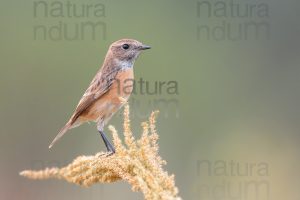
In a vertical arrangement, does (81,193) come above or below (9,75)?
below

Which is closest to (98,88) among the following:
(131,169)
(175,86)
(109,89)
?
(109,89)

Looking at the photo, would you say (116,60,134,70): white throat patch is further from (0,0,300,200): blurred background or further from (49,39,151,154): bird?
(0,0,300,200): blurred background

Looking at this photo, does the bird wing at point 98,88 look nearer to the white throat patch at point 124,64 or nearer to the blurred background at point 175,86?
the white throat patch at point 124,64

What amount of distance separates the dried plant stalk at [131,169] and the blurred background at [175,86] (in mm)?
5847

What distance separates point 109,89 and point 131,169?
3.85 meters

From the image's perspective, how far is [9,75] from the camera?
14180mm

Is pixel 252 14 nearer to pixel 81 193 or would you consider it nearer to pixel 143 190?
pixel 81 193

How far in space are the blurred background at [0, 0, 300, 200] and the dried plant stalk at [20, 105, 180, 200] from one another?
19.2ft

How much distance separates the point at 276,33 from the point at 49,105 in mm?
4864

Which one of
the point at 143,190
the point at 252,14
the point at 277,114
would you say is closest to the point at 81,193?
the point at 277,114

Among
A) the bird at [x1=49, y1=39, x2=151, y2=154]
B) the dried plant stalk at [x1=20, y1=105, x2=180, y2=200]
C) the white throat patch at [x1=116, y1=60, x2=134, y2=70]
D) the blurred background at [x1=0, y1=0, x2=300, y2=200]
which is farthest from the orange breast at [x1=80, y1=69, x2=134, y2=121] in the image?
the dried plant stalk at [x1=20, y1=105, x2=180, y2=200]

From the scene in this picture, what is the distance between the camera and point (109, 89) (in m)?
7.66

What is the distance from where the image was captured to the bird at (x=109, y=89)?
745 centimetres

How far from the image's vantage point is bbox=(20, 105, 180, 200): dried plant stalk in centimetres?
344
